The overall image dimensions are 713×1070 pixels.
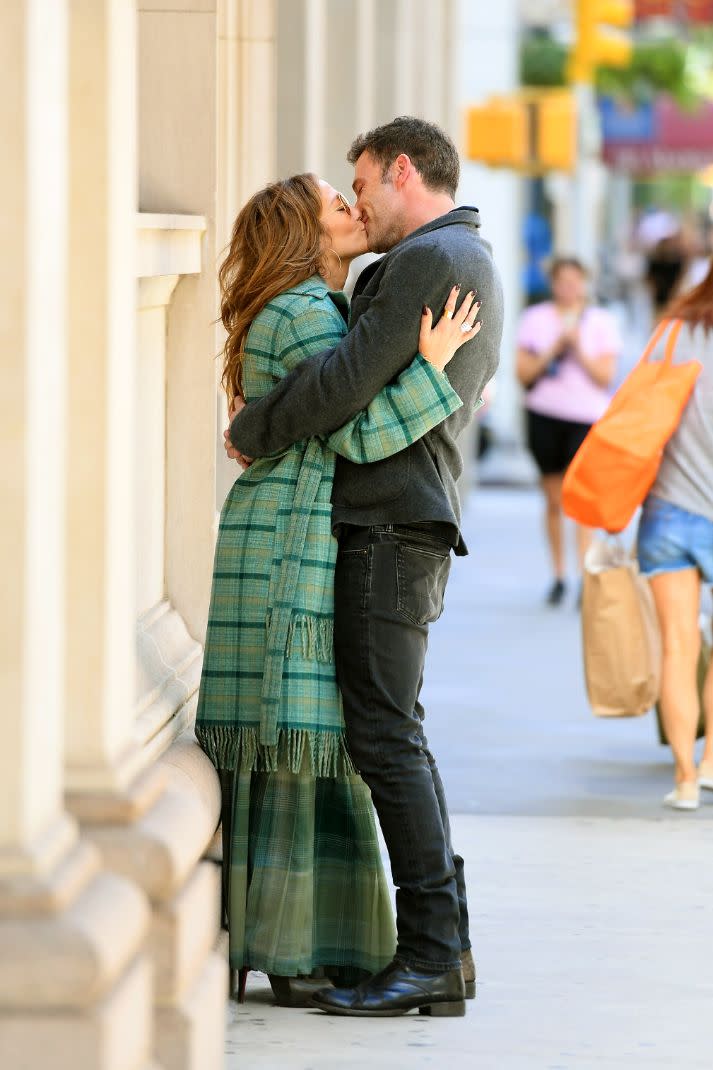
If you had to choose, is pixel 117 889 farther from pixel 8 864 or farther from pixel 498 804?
pixel 498 804

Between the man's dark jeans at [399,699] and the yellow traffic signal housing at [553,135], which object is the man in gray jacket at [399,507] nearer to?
the man's dark jeans at [399,699]

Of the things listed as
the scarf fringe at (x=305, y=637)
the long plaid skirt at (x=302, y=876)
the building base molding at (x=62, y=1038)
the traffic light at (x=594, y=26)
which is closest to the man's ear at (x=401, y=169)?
the scarf fringe at (x=305, y=637)

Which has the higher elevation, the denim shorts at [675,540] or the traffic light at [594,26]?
the traffic light at [594,26]

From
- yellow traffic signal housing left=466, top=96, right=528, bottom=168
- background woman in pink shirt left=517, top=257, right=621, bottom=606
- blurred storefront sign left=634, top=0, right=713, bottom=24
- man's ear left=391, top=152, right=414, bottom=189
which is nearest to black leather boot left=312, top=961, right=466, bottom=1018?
man's ear left=391, top=152, right=414, bottom=189

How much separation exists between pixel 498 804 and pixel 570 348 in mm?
5320

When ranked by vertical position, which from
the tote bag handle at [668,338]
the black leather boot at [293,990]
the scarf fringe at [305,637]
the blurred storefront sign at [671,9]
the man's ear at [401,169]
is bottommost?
the black leather boot at [293,990]

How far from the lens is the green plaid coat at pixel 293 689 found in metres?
4.43

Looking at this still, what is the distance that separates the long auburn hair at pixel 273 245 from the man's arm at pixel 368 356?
223mm

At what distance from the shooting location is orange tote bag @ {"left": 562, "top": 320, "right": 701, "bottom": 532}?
269 inches

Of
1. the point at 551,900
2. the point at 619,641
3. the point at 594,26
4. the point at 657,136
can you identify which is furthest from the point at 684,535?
the point at 657,136

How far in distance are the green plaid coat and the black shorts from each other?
733 centimetres

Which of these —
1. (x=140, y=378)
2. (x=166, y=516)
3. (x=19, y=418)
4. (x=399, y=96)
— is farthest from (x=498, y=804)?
(x=399, y=96)

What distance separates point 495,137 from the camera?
53.4 ft

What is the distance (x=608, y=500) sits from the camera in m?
6.89
